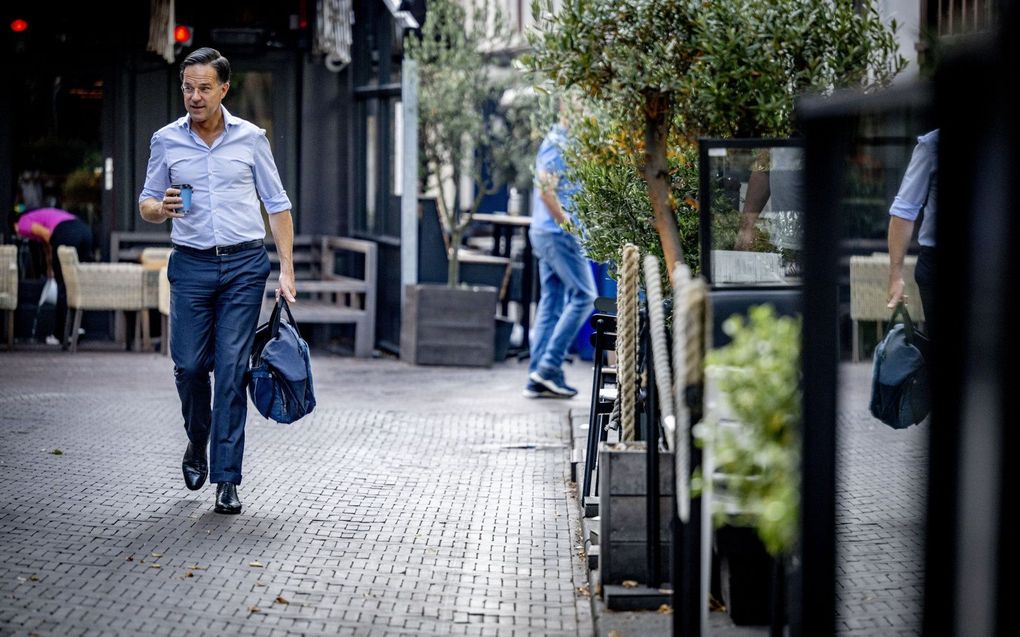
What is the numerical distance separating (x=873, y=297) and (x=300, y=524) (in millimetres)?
2529

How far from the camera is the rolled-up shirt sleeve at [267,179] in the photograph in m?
6.28

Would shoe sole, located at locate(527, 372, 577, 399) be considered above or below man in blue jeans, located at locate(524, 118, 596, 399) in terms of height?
below

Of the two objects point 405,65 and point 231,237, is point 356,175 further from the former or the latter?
point 231,237

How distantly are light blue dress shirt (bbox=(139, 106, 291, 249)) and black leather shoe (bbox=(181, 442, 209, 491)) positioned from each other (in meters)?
0.95

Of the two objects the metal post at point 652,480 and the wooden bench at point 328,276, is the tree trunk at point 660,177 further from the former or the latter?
the wooden bench at point 328,276

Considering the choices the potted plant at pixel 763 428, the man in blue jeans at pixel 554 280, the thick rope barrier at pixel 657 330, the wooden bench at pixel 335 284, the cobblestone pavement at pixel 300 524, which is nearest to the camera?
the potted plant at pixel 763 428

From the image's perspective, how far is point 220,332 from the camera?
6.13 m

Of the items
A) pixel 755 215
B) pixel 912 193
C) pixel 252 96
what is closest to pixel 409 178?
pixel 252 96

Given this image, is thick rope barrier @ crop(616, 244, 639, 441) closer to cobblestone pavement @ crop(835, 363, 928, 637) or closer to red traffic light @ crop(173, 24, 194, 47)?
cobblestone pavement @ crop(835, 363, 928, 637)

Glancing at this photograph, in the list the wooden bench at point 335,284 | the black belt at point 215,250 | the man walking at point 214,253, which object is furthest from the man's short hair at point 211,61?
the wooden bench at point 335,284

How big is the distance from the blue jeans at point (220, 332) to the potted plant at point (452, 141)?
18.7 feet

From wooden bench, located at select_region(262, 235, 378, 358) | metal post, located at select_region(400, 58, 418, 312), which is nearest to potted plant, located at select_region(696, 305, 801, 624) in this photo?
metal post, located at select_region(400, 58, 418, 312)

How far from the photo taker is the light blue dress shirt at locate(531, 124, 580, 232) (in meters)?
8.84

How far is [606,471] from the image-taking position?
4.65 m
